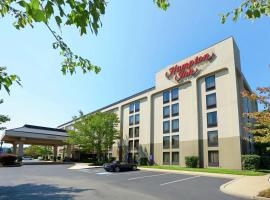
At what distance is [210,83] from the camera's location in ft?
114

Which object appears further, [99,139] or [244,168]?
[99,139]

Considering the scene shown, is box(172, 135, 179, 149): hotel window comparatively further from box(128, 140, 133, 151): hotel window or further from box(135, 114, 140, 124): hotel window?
box(128, 140, 133, 151): hotel window

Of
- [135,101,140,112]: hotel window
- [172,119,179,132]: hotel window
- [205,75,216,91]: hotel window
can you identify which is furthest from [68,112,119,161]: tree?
[205,75,216,91]: hotel window

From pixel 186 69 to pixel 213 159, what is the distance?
14.5 m

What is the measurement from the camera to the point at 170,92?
1608 inches

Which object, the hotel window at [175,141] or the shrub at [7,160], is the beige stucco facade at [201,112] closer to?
the hotel window at [175,141]

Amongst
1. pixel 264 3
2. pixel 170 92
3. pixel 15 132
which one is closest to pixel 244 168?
pixel 170 92

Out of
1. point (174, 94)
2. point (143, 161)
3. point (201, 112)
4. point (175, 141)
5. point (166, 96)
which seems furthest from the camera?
point (143, 161)

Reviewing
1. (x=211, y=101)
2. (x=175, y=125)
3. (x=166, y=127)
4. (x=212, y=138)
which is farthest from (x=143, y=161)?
(x=211, y=101)

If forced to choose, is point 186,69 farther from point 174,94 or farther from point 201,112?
point 201,112

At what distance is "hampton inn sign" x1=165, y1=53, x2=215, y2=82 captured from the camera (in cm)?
3582

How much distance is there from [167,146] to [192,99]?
29.3 feet

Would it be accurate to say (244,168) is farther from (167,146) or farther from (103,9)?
(103,9)

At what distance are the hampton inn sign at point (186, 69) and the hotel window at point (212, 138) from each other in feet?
31.6
